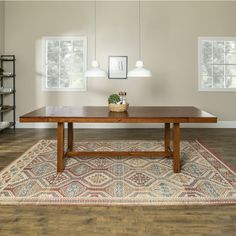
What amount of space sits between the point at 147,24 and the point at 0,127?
3879mm

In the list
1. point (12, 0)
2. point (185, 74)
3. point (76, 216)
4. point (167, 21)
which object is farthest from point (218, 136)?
point (12, 0)

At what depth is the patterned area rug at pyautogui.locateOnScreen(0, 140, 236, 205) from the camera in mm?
2594

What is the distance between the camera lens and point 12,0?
21.7 ft

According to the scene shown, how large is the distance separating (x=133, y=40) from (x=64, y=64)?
1.68 metres

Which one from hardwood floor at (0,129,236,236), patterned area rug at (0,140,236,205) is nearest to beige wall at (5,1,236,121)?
patterned area rug at (0,140,236,205)

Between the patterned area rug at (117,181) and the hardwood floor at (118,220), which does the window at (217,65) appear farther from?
the hardwood floor at (118,220)

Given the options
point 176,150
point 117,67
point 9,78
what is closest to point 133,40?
point 117,67

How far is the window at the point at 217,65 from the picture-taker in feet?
22.0

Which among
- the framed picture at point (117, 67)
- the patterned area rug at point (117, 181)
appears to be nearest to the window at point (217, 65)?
the framed picture at point (117, 67)

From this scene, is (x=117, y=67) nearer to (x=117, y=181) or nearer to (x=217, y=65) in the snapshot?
(x=217, y=65)

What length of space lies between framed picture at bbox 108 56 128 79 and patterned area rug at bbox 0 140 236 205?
10.1 feet

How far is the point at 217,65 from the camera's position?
6766 millimetres

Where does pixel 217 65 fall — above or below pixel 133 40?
below

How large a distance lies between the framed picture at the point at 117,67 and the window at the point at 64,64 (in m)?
0.60
